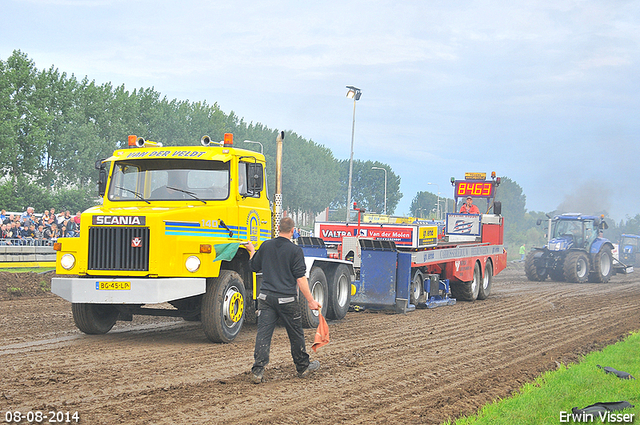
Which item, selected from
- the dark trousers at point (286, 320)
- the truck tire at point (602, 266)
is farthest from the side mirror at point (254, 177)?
the truck tire at point (602, 266)

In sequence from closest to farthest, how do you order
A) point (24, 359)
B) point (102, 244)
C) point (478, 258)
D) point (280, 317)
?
point (280, 317) < point (24, 359) < point (102, 244) < point (478, 258)

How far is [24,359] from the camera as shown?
866 cm

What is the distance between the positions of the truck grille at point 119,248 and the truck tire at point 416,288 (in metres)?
7.33

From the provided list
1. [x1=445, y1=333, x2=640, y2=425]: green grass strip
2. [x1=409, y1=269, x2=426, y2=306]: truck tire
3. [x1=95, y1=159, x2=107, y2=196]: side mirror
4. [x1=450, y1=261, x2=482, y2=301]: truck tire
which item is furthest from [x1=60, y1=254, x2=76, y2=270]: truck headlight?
[x1=450, y1=261, x2=482, y2=301]: truck tire

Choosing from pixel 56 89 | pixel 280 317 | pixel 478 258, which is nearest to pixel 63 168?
pixel 56 89

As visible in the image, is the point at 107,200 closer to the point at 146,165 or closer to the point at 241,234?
the point at 146,165

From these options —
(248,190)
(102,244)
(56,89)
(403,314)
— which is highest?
(56,89)

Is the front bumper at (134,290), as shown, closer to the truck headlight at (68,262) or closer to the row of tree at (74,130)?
the truck headlight at (68,262)

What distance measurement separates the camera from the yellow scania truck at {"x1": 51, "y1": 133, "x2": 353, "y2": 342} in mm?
9672

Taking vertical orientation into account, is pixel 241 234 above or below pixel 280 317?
above

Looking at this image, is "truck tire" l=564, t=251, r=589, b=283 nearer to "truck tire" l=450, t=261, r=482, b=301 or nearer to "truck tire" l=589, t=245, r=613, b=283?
"truck tire" l=589, t=245, r=613, b=283

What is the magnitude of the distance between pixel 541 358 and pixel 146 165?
21.9 feet

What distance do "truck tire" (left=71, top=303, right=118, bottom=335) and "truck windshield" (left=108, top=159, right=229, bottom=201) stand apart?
174cm

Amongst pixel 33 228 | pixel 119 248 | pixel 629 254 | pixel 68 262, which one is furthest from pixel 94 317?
pixel 629 254
